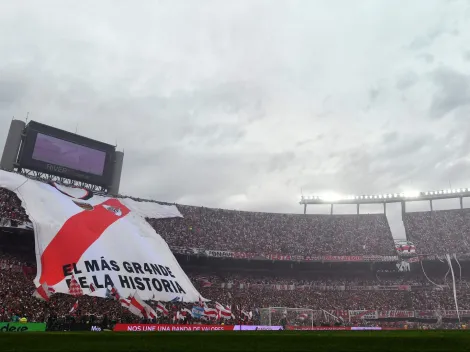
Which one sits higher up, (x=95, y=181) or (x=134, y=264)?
(x=95, y=181)

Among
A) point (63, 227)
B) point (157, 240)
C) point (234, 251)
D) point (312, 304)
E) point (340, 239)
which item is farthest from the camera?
point (340, 239)

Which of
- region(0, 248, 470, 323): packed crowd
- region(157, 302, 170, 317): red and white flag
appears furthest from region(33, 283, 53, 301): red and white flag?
region(157, 302, 170, 317): red and white flag

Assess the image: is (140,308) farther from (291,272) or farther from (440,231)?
(440,231)

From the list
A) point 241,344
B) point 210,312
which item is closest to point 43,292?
point 210,312

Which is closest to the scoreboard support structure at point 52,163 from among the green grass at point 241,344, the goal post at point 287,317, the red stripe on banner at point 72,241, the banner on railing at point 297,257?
the red stripe on banner at point 72,241

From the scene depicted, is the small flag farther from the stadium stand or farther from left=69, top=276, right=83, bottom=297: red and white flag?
left=69, top=276, right=83, bottom=297: red and white flag

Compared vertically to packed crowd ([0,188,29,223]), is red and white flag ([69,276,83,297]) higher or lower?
lower

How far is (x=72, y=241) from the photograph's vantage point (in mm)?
37312

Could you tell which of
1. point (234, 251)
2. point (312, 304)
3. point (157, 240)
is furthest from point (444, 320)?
point (157, 240)

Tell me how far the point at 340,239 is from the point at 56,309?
4544cm

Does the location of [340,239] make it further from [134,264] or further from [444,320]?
[134,264]

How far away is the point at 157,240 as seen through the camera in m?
45.4

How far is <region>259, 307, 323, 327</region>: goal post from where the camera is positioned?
40.9 meters

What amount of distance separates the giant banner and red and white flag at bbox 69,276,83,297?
0.93ft
